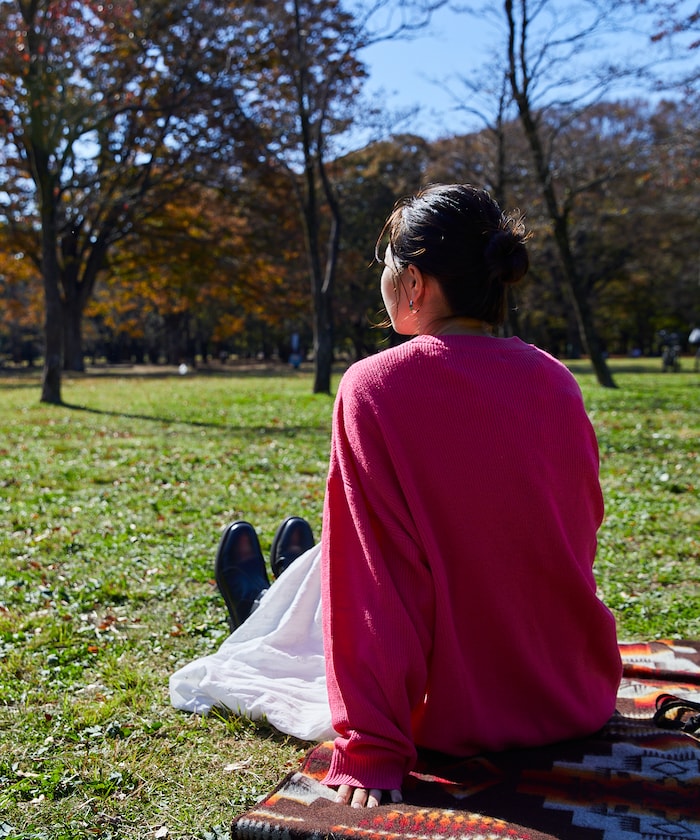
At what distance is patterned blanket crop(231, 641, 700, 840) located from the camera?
1.93m

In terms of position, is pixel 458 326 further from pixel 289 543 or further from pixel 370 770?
pixel 289 543

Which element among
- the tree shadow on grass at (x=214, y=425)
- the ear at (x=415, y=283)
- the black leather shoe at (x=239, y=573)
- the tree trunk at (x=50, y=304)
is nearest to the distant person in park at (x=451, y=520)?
the ear at (x=415, y=283)

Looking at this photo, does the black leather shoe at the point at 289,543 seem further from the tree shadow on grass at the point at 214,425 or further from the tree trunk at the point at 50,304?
the tree trunk at the point at 50,304

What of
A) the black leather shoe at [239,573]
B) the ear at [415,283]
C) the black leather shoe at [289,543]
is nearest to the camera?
the ear at [415,283]

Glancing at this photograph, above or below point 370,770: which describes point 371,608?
above

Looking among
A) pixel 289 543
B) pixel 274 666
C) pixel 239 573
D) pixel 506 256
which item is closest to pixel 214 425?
pixel 289 543

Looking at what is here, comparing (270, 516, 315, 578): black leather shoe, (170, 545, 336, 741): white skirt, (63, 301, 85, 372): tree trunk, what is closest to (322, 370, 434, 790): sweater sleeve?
(170, 545, 336, 741): white skirt

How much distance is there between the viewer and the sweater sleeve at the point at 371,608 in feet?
6.93

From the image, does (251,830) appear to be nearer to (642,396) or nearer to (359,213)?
(642,396)

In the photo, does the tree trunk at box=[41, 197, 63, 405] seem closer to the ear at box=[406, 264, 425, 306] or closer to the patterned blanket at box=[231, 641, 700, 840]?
the ear at box=[406, 264, 425, 306]

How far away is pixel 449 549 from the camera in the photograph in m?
2.24

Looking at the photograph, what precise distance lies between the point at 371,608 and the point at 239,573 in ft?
4.50

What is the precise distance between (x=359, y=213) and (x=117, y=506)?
30.8 metres

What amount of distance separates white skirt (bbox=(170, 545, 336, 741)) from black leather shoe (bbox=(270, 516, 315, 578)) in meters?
0.60
